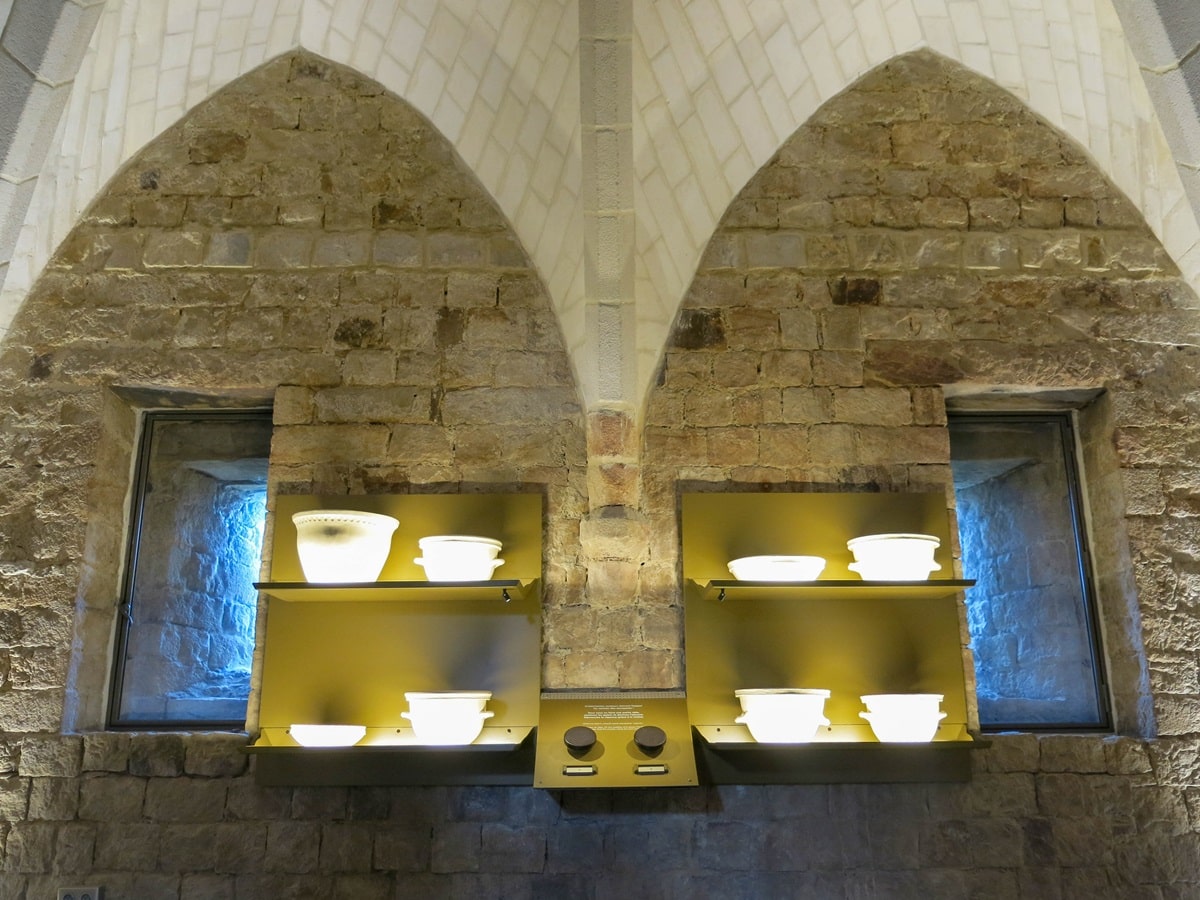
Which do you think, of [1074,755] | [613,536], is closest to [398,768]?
[613,536]

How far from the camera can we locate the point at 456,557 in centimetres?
280

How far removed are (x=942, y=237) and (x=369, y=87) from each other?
6.41 ft

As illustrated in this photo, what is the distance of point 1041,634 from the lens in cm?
316

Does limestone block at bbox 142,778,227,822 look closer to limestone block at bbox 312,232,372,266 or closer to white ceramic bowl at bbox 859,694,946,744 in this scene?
limestone block at bbox 312,232,372,266

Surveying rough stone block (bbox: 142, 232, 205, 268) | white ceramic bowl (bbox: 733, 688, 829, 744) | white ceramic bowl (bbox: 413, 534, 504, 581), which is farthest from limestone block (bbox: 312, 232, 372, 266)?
white ceramic bowl (bbox: 733, 688, 829, 744)

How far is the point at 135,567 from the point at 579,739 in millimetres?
1530

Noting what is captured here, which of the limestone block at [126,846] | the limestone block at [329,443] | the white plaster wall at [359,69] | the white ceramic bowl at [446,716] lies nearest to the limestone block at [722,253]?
the white plaster wall at [359,69]

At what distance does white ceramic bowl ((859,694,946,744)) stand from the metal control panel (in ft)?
1.73

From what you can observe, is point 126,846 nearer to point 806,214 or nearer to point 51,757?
point 51,757

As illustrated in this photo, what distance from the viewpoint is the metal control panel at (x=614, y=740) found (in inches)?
106

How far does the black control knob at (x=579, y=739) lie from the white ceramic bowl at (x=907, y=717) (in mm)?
781

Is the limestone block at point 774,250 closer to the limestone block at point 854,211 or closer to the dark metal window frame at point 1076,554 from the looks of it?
the limestone block at point 854,211

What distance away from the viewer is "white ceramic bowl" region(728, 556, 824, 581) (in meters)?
2.81

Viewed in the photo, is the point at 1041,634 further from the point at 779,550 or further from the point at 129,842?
the point at 129,842
